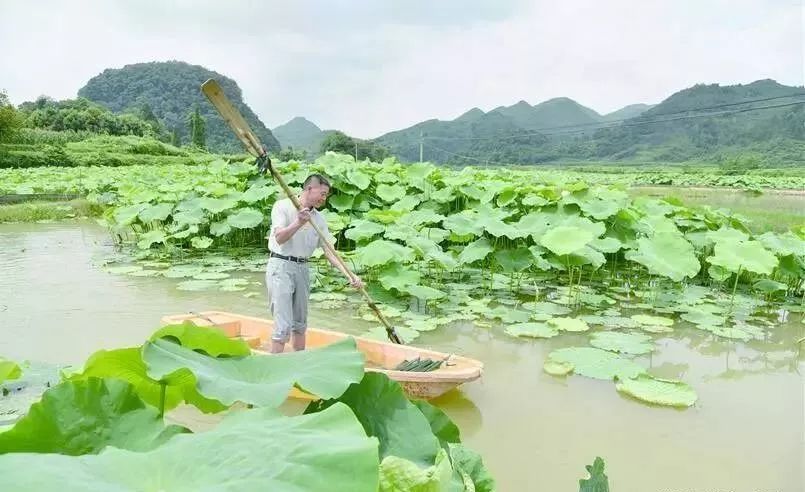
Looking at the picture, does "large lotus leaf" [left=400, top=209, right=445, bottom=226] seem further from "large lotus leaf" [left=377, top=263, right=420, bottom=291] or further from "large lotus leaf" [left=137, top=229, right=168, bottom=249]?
"large lotus leaf" [left=137, top=229, right=168, bottom=249]

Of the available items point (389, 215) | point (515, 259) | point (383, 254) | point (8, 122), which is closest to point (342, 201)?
point (389, 215)

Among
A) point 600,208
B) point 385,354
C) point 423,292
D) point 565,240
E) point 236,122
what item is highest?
point 236,122

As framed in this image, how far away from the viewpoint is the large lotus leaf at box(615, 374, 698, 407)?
4.02m

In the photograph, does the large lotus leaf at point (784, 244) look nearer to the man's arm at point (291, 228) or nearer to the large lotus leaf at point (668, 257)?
the large lotus leaf at point (668, 257)

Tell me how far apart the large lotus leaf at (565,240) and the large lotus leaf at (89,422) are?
5354 millimetres

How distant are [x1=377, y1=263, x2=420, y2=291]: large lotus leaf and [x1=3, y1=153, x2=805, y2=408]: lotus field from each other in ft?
0.03

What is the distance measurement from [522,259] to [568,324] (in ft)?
4.28

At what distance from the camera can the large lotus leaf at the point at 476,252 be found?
6918 mm

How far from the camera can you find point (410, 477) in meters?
0.81

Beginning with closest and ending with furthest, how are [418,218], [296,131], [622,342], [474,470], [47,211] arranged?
[474,470]
[622,342]
[418,218]
[47,211]
[296,131]

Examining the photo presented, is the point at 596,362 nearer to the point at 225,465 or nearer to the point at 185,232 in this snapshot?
the point at 225,465

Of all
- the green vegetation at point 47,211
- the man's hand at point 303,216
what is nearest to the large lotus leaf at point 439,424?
the man's hand at point 303,216

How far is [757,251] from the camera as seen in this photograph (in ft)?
20.5

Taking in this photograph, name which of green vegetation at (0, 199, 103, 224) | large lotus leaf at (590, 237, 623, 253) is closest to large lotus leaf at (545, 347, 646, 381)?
large lotus leaf at (590, 237, 623, 253)
